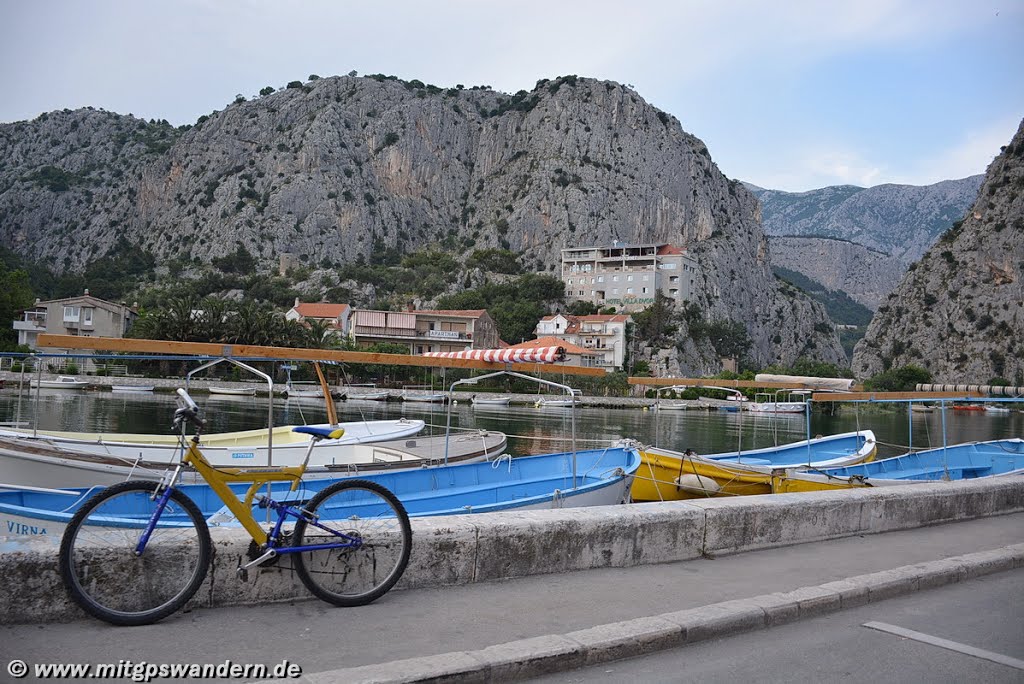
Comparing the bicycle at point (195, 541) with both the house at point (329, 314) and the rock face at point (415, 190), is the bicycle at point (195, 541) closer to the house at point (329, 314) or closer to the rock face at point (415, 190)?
the house at point (329, 314)

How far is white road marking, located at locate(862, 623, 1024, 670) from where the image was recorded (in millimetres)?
4699

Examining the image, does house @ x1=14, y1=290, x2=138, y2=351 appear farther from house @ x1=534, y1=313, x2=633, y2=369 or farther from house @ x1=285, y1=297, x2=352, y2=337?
house @ x1=534, y1=313, x2=633, y2=369

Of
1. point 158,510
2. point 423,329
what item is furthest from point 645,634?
point 423,329

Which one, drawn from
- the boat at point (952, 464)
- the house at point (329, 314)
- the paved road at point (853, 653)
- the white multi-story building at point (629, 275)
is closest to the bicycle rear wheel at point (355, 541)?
the paved road at point (853, 653)

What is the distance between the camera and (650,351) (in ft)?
356

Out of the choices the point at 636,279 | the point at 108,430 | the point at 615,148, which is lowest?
the point at 108,430

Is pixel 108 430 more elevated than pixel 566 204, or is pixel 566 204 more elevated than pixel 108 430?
pixel 566 204

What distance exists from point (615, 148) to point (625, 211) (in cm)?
1427

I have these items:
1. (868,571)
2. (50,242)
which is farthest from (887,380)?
(50,242)

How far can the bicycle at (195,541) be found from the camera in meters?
4.26

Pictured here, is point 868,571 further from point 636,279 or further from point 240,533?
point 636,279

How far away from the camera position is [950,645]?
16.4 ft

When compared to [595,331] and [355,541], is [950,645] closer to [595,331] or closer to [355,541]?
[355,541]

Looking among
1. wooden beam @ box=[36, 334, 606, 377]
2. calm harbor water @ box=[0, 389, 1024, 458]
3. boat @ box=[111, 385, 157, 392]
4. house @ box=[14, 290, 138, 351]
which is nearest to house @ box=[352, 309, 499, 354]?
calm harbor water @ box=[0, 389, 1024, 458]
